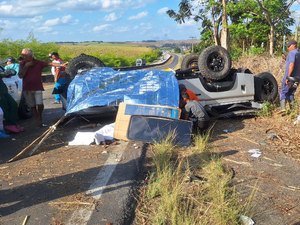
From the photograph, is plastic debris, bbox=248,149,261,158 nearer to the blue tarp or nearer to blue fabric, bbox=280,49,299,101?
the blue tarp

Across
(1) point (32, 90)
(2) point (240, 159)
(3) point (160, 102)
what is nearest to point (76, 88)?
(1) point (32, 90)

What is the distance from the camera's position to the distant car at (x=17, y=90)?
9.09 metres

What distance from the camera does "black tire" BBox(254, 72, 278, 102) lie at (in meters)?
9.45

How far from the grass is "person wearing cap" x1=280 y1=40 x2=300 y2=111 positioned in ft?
12.1

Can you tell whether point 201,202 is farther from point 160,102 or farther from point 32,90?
point 32,90

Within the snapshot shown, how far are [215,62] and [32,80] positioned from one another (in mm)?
3897

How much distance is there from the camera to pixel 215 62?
29.5ft

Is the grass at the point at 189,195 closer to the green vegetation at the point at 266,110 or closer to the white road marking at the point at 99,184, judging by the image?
the white road marking at the point at 99,184

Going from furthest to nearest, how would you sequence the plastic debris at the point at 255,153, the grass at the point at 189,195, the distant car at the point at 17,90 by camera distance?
1. the distant car at the point at 17,90
2. the plastic debris at the point at 255,153
3. the grass at the point at 189,195

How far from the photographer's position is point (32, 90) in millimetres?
8586

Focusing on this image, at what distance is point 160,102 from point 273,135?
2123 millimetres

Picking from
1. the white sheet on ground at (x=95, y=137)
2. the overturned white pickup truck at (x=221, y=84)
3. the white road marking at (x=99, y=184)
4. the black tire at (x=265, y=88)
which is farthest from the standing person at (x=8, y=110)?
the black tire at (x=265, y=88)

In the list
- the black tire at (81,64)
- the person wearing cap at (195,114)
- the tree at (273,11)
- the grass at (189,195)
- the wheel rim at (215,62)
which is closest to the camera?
the grass at (189,195)

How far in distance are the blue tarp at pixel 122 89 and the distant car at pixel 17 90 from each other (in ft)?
5.51
